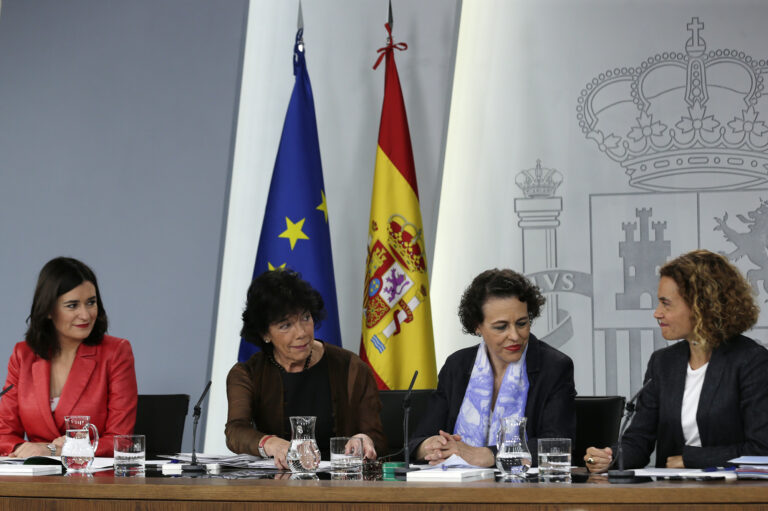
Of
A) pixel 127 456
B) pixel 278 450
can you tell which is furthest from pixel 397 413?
pixel 127 456

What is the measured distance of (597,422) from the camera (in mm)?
2965

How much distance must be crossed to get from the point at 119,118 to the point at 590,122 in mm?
2315

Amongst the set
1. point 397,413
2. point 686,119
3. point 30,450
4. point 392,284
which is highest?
point 686,119

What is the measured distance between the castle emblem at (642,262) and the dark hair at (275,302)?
5.74 feet

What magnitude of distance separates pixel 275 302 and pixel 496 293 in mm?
718

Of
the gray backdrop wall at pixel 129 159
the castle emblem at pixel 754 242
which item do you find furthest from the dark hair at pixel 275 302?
the castle emblem at pixel 754 242

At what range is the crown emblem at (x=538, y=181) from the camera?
14.1ft

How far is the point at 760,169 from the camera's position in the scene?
13.5 feet

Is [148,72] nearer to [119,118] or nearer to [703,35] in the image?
[119,118]

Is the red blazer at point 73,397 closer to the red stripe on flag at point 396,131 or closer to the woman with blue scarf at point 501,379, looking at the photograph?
the woman with blue scarf at point 501,379

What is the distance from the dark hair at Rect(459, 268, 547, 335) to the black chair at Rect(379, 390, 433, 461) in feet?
1.32

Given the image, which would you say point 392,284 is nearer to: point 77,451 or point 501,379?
point 501,379

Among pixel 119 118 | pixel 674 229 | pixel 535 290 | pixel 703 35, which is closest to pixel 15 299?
pixel 119 118

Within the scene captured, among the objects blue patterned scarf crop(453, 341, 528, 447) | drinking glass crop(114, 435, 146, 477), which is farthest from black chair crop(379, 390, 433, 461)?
drinking glass crop(114, 435, 146, 477)
